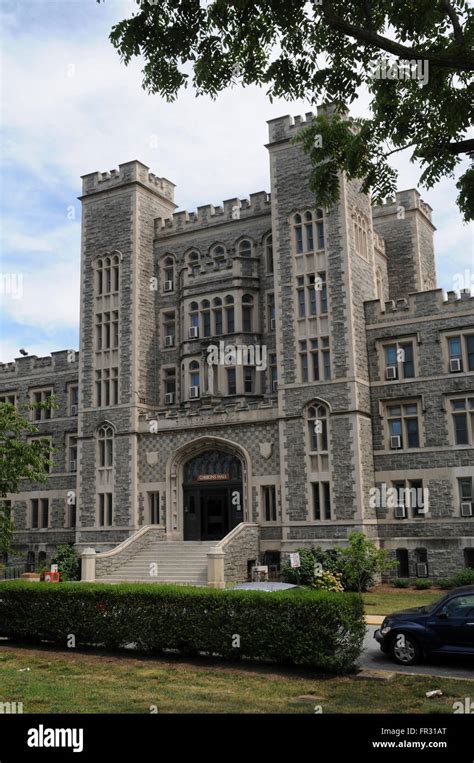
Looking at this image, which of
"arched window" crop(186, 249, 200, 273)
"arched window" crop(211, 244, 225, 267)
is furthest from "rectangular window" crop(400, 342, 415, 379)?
"arched window" crop(186, 249, 200, 273)

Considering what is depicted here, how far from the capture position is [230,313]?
36625 millimetres

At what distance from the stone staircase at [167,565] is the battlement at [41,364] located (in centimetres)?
A: 1396

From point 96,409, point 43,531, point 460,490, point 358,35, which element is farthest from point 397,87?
point 43,531

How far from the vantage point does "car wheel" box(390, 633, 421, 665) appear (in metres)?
14.4

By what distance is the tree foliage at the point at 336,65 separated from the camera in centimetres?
1217

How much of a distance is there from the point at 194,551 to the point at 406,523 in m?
9.16

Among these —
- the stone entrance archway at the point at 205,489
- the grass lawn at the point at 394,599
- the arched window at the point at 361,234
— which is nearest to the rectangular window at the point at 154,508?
the stone entrance archway at the point at 205,489

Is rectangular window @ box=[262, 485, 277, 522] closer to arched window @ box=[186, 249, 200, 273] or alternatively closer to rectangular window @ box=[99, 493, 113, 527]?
rectangular window @ box=[99, 493, 113, 527]

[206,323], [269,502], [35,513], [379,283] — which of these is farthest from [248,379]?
[35,513]

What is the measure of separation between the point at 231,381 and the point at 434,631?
75.0 feet

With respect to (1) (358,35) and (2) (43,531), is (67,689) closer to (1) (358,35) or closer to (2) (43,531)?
(1) (358,35)

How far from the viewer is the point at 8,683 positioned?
12758 millimetres

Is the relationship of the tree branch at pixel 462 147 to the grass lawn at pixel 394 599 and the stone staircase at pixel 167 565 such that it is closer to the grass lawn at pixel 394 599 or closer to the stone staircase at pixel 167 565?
the grass lawn at pixel 394 599

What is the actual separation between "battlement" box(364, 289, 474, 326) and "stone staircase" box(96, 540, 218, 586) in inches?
493
